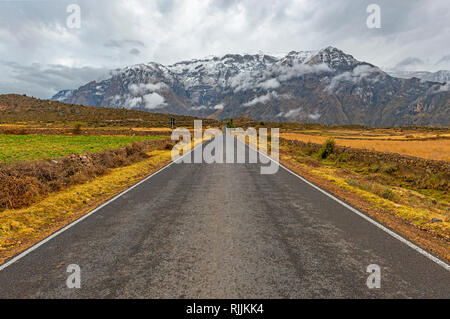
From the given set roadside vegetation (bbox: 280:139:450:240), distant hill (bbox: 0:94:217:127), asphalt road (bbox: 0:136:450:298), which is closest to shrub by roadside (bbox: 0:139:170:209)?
asphalt road (bbox: 0:136:450:298)

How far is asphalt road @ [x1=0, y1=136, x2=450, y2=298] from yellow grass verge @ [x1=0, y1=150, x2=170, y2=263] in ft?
2.11

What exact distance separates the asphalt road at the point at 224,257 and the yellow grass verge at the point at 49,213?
0.64 metres

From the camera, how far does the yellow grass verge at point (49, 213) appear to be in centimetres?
544

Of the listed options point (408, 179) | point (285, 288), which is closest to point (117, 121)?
point (408, 179)

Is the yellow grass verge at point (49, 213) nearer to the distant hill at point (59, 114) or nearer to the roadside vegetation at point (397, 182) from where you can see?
the roadside vegetation at point (397, 182)

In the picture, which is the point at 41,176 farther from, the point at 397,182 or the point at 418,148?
the point at 418,148

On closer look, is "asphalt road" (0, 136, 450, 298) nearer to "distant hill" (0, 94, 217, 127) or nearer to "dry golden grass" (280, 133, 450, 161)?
"dry golden grass" (280, 133, 450, 161)

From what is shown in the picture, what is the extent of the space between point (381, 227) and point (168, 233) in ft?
15.2

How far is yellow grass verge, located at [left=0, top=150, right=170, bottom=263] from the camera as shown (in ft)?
17.8

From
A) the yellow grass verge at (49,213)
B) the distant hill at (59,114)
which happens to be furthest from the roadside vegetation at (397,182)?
the distant hill at (59,114)

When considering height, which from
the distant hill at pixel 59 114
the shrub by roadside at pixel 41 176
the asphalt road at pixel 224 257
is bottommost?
the asphalt road at pixel 224 257
